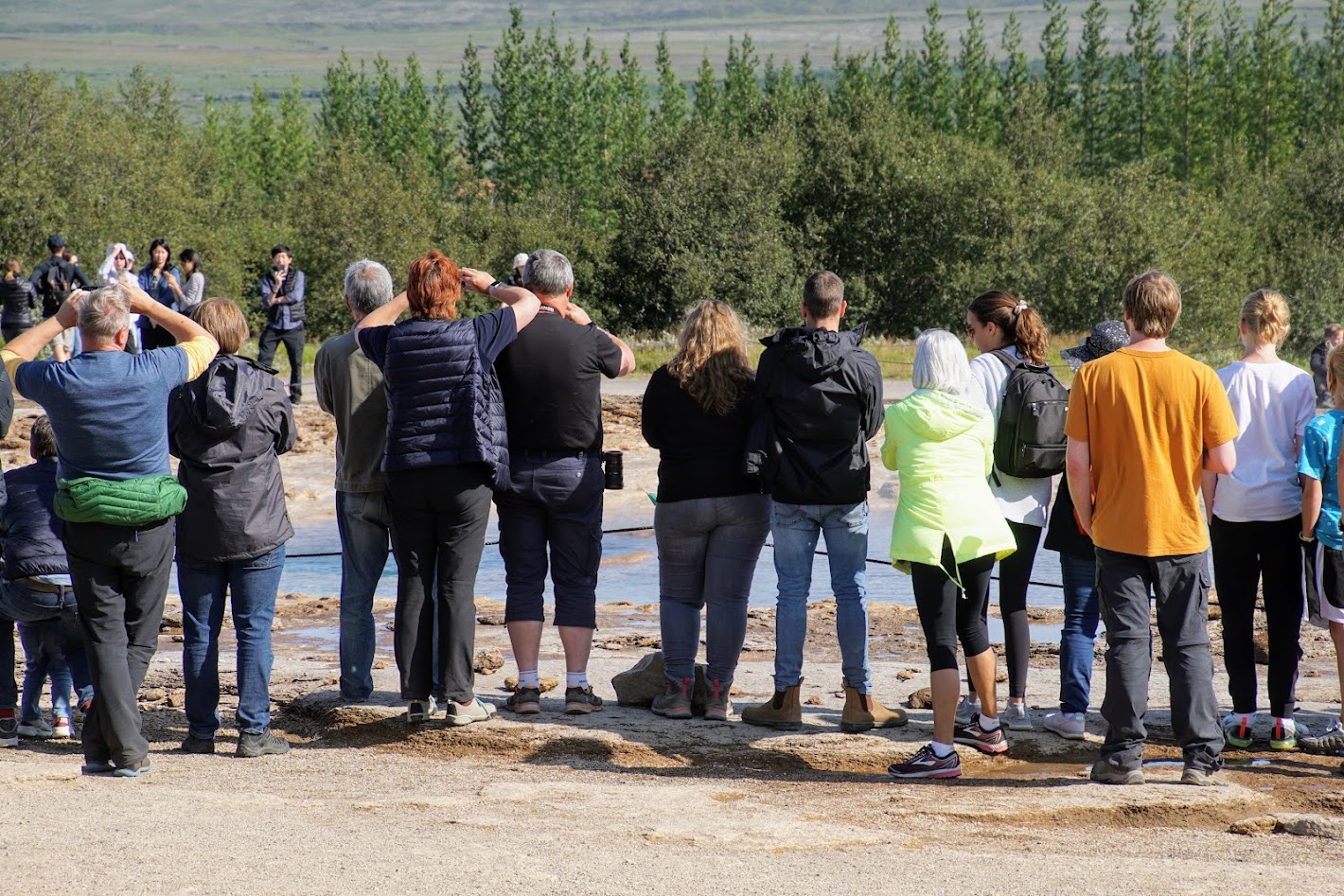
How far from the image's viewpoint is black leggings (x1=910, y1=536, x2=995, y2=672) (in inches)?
215

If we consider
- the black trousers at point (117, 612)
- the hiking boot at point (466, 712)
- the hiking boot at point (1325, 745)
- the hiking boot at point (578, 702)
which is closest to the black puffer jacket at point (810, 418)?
the hiking boot at point (578, 702)

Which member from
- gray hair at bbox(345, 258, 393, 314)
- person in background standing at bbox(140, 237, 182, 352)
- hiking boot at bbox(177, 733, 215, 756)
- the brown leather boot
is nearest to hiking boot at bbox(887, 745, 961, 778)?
the brown leather boot

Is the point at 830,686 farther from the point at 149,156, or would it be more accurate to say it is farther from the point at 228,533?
the point at 149,156

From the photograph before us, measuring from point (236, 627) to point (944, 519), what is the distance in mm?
2794

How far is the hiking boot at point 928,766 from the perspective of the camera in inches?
215

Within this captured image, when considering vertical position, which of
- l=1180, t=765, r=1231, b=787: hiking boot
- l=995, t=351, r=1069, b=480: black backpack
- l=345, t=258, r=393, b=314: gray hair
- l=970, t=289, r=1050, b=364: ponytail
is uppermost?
l=345, t=258, r=393, b=314: gray hair

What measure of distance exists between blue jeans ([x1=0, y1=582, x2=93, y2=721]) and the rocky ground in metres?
0.23

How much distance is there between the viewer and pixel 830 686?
707 cm

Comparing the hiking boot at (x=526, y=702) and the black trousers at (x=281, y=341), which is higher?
the black trousers at (x=281, y=341)

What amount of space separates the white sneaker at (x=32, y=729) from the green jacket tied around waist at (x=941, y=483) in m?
3.64

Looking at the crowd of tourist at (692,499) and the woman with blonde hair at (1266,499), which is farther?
the woman with blonde hair at (1266,499)

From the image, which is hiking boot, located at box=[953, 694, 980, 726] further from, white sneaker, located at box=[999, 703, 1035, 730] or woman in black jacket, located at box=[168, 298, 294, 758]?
woman in black jacket, located at box=[168, 298, 294, 758]

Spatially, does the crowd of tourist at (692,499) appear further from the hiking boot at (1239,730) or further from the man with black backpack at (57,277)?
the man with black backpack at (57,277)

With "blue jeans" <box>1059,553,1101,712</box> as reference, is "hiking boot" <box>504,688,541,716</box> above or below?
below
